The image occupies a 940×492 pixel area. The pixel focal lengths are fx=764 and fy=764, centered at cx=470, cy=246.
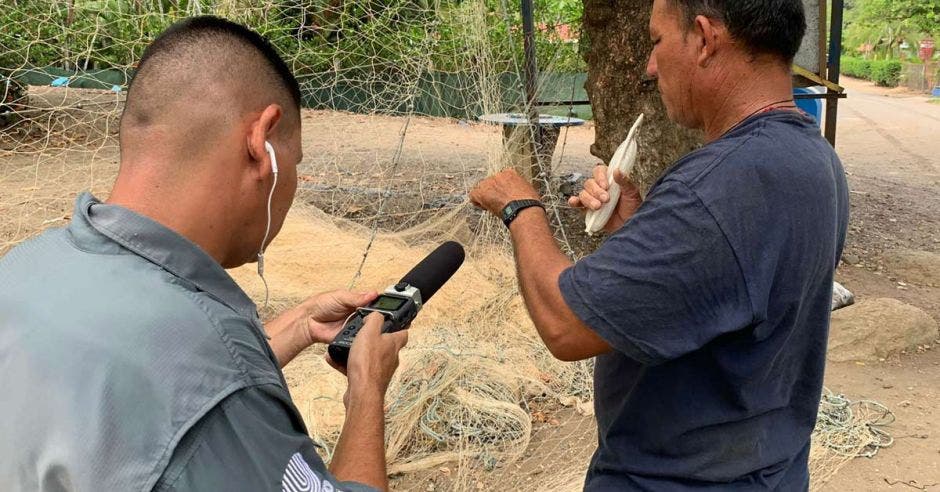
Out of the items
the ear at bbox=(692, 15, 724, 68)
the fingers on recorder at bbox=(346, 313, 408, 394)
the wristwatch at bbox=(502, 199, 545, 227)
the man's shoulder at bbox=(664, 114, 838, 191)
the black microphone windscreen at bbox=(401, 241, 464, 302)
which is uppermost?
the ear at bbox=(692, 15, 724, 68)

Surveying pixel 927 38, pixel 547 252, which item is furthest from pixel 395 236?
pixel 927 38

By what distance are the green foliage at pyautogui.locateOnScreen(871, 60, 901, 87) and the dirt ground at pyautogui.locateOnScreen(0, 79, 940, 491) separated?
2765 cm

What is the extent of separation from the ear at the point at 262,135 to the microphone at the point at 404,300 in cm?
45

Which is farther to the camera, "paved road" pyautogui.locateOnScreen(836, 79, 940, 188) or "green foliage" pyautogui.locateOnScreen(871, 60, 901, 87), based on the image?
"green foliage" pyautogui.locateOnScreen(871, 60, 901, 87)

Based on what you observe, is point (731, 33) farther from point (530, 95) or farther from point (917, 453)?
point (530, 95)

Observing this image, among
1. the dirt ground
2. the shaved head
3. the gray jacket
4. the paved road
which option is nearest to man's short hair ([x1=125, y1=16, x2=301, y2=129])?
the shaved head

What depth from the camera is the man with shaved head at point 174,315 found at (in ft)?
3.34

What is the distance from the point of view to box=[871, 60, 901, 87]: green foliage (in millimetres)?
37906

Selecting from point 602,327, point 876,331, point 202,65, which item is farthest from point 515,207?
point 876,331

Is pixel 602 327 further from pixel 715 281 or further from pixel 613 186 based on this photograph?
pixel 613 186

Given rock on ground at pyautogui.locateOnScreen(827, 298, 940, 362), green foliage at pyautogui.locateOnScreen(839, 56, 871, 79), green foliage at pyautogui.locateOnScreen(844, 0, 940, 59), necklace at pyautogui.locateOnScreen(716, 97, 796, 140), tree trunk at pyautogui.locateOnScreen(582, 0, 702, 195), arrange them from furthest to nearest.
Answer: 1. green foliage at pyautogui.locateOnScreen(839, 56, 871, 79)
2. green foliage at pyautogui.locateOnScreen(844, 0, 940, 59)
3. rock on ground at pyautogui.locateOnScreen(827, 298, 940, 362)
4. tree trunk at pyautogui.locateOnScreen(582, 0, 702, 195)
5. necklace at pyautogui.locateOnScreen(716, 97, 796, 140)

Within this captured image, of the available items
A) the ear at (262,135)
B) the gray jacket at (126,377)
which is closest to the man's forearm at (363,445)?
the gray jacket at (126,377)

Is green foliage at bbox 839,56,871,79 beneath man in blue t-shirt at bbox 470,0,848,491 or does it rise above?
beneath

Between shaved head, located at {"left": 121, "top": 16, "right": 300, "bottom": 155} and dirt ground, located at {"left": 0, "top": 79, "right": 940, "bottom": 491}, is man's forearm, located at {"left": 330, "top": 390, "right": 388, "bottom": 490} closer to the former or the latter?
shaved head, located at {"left": 121, "top": 16, "right": 300, "bottom": 155}
